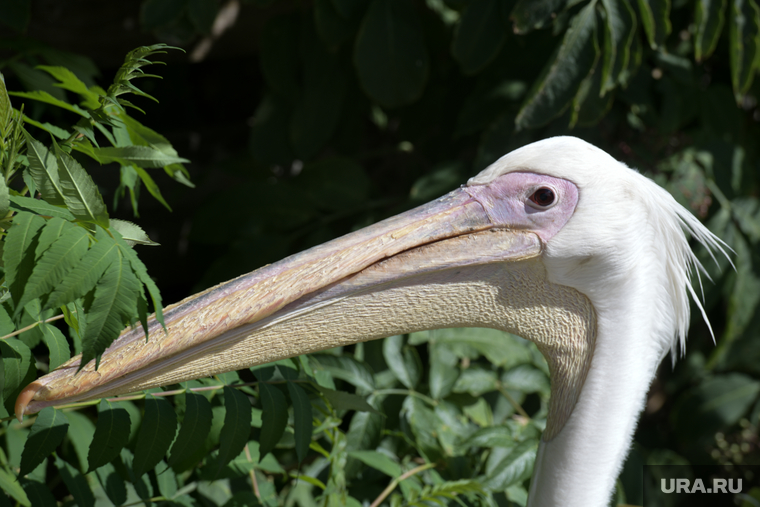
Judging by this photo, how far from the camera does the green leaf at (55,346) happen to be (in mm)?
1070

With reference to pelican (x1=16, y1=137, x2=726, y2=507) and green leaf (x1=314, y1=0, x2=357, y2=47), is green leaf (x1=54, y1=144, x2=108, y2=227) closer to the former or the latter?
pelican (x1=16, y1=137, x2=726, y2=507)

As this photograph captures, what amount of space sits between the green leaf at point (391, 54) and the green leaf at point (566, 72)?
463 mm

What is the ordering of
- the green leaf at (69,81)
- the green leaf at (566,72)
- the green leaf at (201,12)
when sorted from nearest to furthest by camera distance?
the green leaf at (69,81)
the green leaf at (566,72)
the green leaf at (201,12)

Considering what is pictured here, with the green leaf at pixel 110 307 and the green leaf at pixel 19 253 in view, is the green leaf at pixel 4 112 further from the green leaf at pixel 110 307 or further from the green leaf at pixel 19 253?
the green leaf at pixel 110 307

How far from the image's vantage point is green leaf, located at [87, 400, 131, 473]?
1068 mm

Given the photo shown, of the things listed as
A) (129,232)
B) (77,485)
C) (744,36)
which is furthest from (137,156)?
(744,36)

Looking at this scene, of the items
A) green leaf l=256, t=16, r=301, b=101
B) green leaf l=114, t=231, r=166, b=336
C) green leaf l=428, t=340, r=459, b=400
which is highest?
green leaf l=256, t=16, r=301, b=101

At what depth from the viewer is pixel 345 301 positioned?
1.17 meters

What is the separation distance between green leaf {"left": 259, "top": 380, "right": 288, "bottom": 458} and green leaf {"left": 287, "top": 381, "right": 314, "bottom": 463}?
23 millimetres

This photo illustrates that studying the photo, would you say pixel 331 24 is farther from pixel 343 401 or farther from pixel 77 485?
pixel 77 485

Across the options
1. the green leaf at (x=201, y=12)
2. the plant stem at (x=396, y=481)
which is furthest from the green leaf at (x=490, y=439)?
the green leaf at (x=201, y=12)

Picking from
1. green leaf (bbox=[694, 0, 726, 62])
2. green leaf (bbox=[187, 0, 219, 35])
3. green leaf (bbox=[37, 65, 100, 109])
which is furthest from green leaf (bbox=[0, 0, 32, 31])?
green leaf (bbox=[694, 0, 726, 62])

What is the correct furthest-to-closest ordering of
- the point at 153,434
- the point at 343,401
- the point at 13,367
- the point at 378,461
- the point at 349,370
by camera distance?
the point at 349,370 < the point at 378,461 < the point at 343,401 < the point at 153,434 < the point at 13,367

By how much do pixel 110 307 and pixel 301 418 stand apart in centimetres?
58
